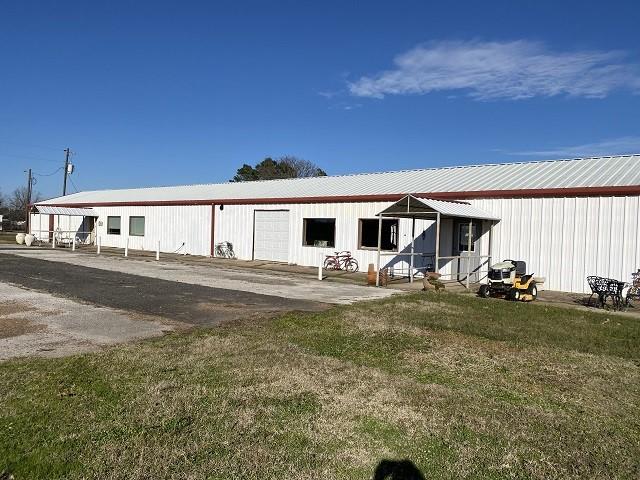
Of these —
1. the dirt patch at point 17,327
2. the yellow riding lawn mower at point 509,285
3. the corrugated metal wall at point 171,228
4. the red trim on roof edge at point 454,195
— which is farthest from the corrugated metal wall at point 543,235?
the dirt patch at point 17,327

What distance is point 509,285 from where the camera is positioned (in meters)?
13.3

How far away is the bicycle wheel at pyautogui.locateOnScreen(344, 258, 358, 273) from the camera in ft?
66.3

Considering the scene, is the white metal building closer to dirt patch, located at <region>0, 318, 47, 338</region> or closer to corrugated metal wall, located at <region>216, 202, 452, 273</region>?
corrugated metal wall, located at <region>216, 202, 452, 273</region>

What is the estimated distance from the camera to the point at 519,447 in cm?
411

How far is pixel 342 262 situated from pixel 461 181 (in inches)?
220

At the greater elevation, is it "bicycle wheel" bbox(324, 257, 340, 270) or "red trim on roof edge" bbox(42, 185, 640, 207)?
"red trim on roof edge" bbox(42, 185, 640, 207)

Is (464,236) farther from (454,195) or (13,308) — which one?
(13,308)

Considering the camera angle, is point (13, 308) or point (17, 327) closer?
point (17, 327)

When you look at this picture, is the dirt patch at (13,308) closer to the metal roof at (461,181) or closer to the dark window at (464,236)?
the dark window at (464,236)

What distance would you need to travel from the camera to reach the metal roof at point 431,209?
14478 mm

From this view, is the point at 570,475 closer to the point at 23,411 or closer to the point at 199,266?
the point at 23,411

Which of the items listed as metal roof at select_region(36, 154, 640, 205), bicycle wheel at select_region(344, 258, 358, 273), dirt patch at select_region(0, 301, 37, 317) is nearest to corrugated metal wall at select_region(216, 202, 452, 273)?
bicycle wheel at select_region(344, 258, 358, 273)

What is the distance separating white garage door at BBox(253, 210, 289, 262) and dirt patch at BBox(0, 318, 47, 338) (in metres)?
14.9

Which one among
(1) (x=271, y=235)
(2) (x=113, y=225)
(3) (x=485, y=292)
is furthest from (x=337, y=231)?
(2) (x=113, y=225)
